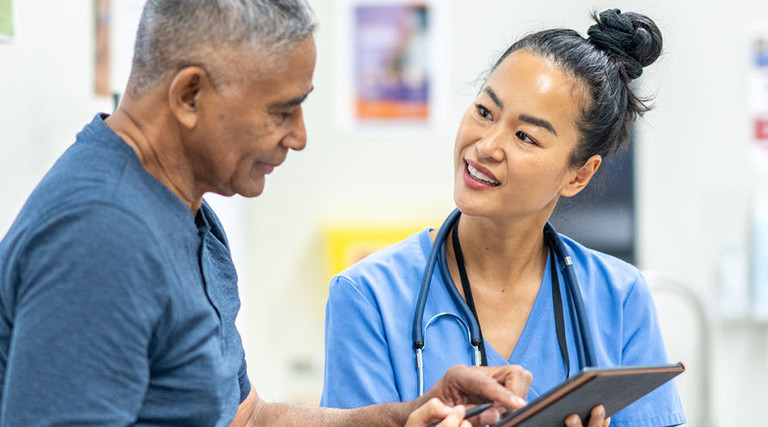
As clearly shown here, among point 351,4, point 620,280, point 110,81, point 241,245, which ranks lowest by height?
point 241,245

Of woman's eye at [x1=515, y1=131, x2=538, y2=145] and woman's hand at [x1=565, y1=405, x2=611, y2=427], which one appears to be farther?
woman's eye at [x1=515, y1=131, x2=538, y2=145]

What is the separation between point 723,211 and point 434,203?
94 cm

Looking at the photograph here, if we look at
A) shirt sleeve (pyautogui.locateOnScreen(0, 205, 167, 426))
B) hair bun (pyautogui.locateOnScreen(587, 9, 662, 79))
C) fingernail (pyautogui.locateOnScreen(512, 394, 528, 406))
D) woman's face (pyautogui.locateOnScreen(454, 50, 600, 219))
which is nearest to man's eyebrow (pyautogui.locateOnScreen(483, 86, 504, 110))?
woman's face (pyautogui.locateOnScreen(454, 50, 600, 219))

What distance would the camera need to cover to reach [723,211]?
2951mm

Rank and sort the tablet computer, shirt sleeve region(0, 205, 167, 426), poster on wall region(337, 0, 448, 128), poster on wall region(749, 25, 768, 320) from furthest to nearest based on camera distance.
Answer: poster on wall region(337, 0, 448, 128) < poster on wall region(749, 25, 768, 320) < the tablet computer < shirt sleeve region(0, 205, 167, 426)

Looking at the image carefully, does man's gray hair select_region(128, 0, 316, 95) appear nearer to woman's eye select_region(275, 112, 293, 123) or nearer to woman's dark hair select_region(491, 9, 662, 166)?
woman's eye select_region(275, 112, 293, 123)

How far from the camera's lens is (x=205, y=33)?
3.11 feet

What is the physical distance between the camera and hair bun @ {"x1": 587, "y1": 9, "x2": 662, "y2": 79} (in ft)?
5.10

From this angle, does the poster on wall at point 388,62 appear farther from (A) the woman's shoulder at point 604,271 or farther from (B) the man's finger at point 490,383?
(B) the man's finger at point 490,383

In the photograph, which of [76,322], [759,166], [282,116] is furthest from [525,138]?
[759,166]

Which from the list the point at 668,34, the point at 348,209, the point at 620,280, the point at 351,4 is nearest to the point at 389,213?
the point at 348,209

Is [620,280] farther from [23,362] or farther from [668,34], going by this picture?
[668,34]

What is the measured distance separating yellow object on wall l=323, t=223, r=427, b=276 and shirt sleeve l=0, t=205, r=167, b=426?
2.13m

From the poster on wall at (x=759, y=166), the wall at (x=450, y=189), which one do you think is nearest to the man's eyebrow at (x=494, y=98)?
the wall at (x=450, y=189)
